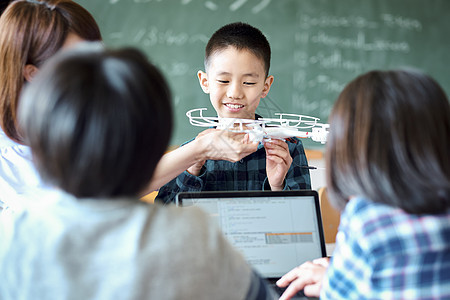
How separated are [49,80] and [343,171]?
440 millimetres

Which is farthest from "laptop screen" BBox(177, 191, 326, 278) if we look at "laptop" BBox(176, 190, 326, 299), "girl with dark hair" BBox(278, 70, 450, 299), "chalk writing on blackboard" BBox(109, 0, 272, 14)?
"chalk writing on blackboard" BBox(109, 0, 272, 14)

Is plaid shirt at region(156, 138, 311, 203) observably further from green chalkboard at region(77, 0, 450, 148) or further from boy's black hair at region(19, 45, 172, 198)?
green chalkboard at region(77, 0, 450, 148)

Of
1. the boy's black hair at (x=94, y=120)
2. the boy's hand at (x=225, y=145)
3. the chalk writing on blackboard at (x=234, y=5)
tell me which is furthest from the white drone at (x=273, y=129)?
the chalk writing on blackboard at (x=234, y=5)

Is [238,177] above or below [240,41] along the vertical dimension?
below

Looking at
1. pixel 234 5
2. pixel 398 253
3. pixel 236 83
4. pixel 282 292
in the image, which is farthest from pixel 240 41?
pixel 234 5

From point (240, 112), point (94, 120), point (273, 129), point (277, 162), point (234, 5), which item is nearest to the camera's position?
point (94, 120)

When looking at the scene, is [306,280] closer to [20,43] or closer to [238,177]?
[238,177]

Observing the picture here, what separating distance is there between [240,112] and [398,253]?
0.80 metres

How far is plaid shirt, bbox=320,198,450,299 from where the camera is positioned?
25.0 inches

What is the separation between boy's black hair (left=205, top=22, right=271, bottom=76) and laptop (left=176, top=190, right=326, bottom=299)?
512mm

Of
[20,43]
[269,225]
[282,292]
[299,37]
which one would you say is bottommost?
[282,292]

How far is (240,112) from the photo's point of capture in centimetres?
137

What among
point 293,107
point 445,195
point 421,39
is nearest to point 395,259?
point 445,195

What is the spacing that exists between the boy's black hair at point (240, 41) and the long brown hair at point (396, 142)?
0.73 meters
